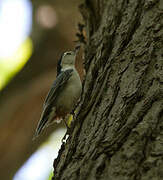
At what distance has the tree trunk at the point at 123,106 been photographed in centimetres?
187

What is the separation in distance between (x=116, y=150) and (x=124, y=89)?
537 millimetres

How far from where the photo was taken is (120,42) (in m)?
→ 2.84

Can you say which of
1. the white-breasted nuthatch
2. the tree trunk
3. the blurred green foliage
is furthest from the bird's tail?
the blurred green foliage

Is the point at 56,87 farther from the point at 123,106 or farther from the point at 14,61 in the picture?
the point at 14,61

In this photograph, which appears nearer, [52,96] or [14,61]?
[52,96]

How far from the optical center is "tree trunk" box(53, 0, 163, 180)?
73.7 inches

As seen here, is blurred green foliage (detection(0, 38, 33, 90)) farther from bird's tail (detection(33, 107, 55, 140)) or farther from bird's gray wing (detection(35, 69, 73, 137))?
bird's tail (detection(33, 107, 55, 140))

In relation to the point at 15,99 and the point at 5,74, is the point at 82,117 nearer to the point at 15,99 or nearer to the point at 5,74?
the point at 15,99

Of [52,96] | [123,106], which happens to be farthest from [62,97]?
[123,106]

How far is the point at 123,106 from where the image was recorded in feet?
7.41

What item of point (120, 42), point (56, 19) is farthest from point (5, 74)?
point (120, 42)

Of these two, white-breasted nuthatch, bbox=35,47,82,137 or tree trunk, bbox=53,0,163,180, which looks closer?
tree trunk, bbox=53,0,163,180

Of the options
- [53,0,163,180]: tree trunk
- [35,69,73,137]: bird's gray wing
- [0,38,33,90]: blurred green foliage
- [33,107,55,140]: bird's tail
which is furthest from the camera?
[0,38,33,90]: blurred green foliage

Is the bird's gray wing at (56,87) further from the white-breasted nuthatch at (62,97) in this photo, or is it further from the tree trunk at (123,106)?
the tree trunk at (123,106)
